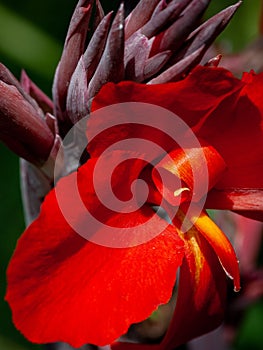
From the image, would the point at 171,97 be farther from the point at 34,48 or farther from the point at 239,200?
the point at 34,48

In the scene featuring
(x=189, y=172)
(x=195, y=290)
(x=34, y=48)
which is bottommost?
(x=34, y=48)

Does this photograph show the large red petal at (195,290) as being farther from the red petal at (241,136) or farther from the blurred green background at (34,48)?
the blurred green background at (34,48)

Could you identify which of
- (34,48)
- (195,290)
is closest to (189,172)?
(195,290)

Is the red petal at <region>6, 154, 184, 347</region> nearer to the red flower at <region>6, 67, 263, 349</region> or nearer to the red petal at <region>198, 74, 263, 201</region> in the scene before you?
the red flower at <region>6, 67, 263, 349</region>

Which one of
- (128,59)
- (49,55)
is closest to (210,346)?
(128,59)

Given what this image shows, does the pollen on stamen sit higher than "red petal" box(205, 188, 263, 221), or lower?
higher

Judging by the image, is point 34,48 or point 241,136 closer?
point 241,136

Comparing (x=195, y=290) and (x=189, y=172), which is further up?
(x=189, y=172)

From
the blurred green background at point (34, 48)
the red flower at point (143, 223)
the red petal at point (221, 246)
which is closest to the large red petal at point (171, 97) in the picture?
the red flower at point (143, 223)

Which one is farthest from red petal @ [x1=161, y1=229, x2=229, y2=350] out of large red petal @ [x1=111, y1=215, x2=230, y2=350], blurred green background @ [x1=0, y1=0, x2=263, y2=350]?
blurred green background @ [x1=0, y1=0, x2=263, y2=350]
